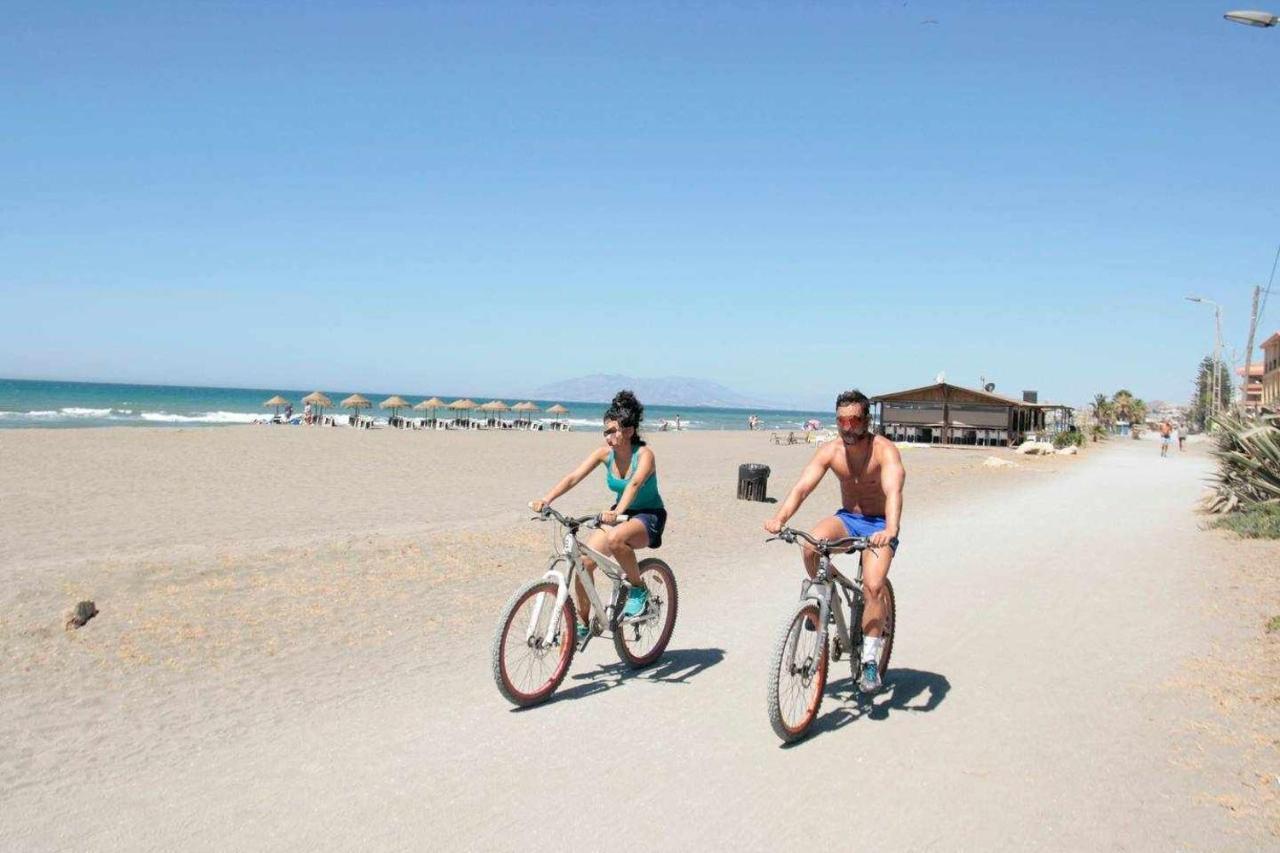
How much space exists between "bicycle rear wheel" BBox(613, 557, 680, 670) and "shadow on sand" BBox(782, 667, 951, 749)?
3.60 feet

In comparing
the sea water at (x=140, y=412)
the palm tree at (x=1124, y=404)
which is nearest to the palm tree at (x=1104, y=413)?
the palm tree at (x=1124, y=404)

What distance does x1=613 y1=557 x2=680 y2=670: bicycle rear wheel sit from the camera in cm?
598

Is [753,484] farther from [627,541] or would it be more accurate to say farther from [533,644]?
[533,644]

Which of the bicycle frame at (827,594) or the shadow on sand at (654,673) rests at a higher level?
the bicycle frame at (827,594)

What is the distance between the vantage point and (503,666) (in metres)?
5.09

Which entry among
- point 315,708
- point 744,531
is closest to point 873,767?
point 315,708

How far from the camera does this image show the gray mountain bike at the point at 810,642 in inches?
184

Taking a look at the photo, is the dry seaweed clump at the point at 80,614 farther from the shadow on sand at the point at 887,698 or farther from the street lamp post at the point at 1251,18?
the street lamp post at the point at 1251,18

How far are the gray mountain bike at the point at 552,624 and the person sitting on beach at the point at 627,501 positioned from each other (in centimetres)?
6

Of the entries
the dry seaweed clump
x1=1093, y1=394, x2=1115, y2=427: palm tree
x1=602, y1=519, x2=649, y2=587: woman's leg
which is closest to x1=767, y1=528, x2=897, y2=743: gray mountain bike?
x1=602, y1=519, x2=649, y2=587: woman's leg

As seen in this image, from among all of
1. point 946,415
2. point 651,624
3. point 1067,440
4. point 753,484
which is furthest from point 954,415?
point 651,624

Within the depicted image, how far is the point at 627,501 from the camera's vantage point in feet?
18.8

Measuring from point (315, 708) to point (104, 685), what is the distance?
4.72 ft

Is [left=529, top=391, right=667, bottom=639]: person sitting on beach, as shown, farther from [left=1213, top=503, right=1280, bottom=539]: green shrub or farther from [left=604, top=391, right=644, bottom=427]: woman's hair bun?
[left=1213, top=503, right=1280, bottom=539]: green shrub
